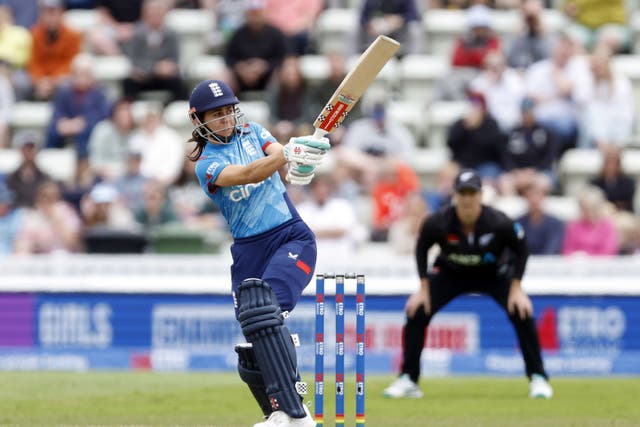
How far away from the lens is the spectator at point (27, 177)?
46.5 feet

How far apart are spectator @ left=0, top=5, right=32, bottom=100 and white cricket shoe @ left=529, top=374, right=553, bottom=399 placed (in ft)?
29.8

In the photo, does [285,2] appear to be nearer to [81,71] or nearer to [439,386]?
[81,71]

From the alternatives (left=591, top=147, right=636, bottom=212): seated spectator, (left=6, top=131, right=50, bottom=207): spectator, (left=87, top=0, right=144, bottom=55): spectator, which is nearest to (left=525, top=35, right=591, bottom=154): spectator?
(left=591, top=147, right=636, bottom=212): seated spectator

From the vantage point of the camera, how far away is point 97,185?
14.0 m

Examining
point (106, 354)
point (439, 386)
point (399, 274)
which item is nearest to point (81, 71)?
point (106, 354)

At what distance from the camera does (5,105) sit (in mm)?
15891

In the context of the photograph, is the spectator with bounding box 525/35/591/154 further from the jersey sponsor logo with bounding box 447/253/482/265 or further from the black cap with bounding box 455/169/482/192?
the black cap with bounding box 455/169/482/192

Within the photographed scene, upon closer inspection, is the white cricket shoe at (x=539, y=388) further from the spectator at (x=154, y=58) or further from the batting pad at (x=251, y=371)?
the spectator at (x=154, y=58)

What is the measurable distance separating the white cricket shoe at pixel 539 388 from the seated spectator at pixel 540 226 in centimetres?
326

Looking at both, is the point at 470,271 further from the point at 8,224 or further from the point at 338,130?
the point at 8,224

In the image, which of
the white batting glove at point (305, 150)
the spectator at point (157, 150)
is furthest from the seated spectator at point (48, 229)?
the white batting glove at point (305, 150)

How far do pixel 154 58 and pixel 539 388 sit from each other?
7.83 m

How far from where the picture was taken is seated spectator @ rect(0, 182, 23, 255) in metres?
13.5

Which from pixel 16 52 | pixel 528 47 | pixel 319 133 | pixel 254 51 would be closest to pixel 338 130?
pixel 254 51
